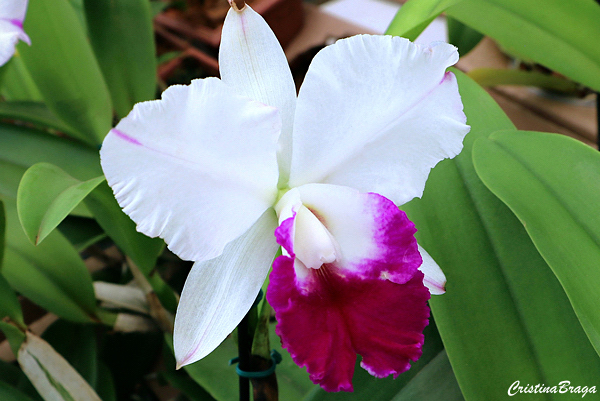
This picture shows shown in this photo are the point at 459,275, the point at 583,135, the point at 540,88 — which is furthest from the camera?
the point at 540,88

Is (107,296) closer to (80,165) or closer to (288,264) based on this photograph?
(80,165)

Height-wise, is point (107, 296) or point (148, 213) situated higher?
point (148, 213)

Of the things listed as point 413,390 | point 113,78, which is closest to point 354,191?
point 413,390

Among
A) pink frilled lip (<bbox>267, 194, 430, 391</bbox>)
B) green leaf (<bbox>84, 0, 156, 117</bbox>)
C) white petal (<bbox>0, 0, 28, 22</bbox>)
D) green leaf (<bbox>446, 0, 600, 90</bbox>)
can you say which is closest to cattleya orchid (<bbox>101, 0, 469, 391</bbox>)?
pink frilled lip (<bbox>267, 194, 430, 391</bbox>)

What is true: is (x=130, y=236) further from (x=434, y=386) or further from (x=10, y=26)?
(x=434, y=386)

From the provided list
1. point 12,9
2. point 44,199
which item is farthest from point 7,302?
point 12,9

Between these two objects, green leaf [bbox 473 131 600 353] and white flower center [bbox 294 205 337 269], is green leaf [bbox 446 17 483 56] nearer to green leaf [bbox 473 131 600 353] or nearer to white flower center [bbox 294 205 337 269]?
green leaf [bbox 473 131 600 353]

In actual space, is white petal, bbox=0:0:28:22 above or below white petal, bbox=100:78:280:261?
above
